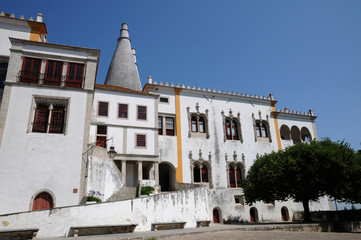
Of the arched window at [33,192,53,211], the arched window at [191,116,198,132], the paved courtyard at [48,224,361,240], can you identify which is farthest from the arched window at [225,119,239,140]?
the arched window at [33,192,53,211]

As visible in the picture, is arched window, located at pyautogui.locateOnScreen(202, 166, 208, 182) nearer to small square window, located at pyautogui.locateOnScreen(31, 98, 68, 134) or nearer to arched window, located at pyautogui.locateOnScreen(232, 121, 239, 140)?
arched window, located at pyautogui.locateOnScreen(232, 121, 239, 140)

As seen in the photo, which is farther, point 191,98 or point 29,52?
point 191,98

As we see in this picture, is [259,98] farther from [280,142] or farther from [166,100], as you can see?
[166,100]

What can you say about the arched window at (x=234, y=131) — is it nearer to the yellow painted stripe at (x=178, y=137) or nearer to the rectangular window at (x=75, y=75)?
the yellow painted stripe at (x=178, y=137)

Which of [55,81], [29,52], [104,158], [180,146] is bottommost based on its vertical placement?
[104,158]

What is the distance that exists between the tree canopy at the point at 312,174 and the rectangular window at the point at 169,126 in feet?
33.9

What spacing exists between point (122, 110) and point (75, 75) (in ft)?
22.7

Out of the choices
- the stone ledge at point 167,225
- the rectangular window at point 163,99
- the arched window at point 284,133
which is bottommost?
the stone ledge at point 167,225

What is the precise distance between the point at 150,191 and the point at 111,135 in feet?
24.2

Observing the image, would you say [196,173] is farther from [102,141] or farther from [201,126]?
[102,141]

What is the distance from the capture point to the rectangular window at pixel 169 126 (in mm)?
30188

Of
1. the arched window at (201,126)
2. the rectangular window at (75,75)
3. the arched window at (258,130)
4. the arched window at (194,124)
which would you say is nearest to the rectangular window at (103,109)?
the rectangular window at (75,75)

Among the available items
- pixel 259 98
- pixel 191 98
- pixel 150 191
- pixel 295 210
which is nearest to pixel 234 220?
pixel 295 210

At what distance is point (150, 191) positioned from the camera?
803 inches
